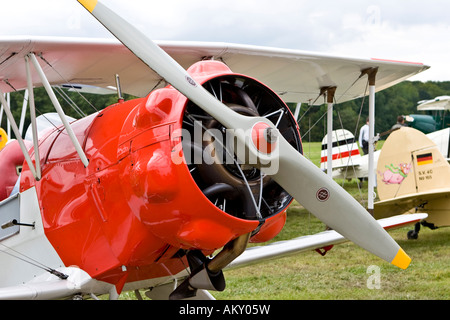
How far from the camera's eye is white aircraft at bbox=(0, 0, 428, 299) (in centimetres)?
304

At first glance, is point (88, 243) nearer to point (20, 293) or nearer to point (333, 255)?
point (20, 293)

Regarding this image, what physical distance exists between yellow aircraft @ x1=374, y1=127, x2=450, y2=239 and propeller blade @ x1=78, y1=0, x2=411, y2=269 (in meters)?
5.71

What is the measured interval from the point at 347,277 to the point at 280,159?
4369 mm

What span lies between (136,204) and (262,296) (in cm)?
336

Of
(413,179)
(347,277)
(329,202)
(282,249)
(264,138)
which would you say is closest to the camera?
(264,138)

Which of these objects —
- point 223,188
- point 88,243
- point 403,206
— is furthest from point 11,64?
point 403,206

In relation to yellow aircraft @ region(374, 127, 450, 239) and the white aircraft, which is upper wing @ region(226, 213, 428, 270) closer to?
the white aircraft

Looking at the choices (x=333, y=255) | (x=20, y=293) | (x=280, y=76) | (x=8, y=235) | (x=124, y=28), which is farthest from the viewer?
(x=333, y=255)

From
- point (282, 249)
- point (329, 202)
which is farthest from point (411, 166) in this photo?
point (329, 202)

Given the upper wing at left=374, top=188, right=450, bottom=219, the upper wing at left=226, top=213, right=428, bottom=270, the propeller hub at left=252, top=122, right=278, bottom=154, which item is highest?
the propeller hub at left=252, top=122, right=278, bottom=154

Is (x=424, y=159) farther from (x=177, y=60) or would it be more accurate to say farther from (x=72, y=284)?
(x=72, y=284)

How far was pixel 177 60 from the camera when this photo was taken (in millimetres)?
4902

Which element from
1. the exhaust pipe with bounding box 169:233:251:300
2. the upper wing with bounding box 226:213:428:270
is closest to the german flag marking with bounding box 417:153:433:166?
the upper wing with bounding box 226:213:428:270

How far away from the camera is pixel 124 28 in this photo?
3051 mm
